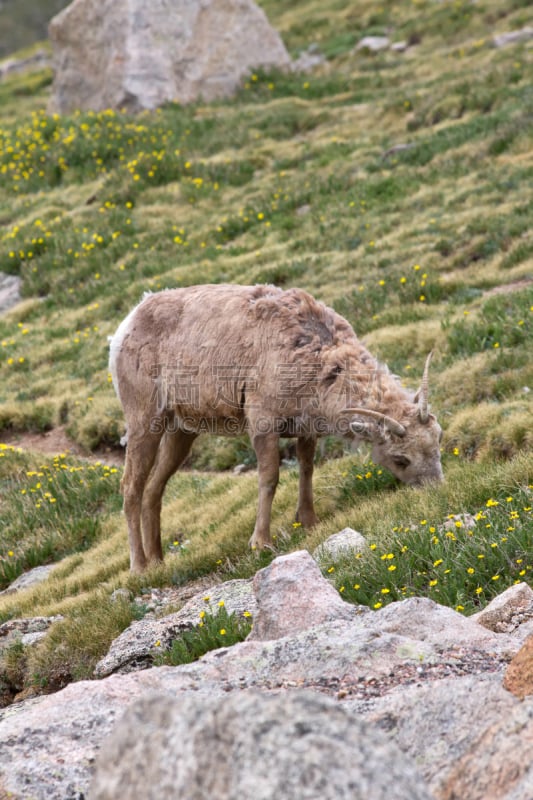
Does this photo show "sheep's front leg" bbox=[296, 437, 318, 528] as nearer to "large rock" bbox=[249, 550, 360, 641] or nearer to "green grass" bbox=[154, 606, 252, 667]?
"green grass" bbox=[154, 606, 252, 667]

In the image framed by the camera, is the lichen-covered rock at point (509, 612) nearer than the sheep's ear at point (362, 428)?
Yes

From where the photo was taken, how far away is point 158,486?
989 cm

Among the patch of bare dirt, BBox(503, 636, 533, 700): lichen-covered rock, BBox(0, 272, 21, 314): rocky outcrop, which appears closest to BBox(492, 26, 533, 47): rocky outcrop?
BBox(0, 272, 21, 314): rocky outcrop

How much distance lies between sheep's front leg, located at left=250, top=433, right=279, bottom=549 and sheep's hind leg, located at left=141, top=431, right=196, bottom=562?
4.20 ft

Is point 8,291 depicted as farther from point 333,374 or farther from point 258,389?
point 333,374

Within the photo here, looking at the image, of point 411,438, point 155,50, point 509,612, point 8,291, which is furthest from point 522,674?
point 155,50

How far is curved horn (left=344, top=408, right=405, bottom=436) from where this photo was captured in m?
8.43

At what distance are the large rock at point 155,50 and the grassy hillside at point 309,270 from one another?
3.21ft

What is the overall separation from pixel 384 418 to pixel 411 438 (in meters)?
0.34

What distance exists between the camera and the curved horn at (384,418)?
843 centimetres

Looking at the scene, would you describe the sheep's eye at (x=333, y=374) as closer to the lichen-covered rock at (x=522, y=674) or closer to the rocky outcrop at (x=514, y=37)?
the lichen-covered rock at (x=522, y=674)

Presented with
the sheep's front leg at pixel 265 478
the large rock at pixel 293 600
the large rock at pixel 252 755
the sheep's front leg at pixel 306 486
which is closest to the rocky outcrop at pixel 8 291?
the sheep's front leg at pixel 306 486

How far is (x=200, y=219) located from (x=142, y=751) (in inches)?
728

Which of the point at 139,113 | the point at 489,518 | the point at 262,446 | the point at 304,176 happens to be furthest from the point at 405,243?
the point at 139,113
